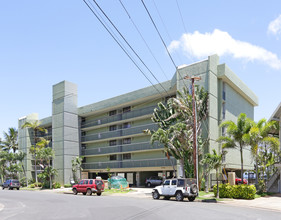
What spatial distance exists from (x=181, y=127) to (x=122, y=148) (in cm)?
2005

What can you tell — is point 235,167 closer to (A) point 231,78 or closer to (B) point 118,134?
(A) point 231,78

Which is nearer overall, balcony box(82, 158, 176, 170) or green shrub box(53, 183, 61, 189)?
balcony box(82, 158, 176, 170)

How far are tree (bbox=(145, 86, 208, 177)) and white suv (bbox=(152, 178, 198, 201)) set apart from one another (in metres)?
6.85

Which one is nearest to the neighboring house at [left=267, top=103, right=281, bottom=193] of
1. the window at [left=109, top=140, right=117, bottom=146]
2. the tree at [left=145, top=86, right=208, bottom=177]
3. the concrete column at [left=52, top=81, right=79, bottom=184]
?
the tree at [left=145, top=86, right=208, bottom=177]

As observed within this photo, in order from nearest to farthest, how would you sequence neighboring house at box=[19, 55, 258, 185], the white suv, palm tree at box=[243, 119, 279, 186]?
the white suv
palm tree at box=[243, 119, 279, 186]
neighboring house at box=[19, 55, 258, 185]

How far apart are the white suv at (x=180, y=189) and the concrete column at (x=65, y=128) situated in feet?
101

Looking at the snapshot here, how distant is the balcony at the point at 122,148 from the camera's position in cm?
4536

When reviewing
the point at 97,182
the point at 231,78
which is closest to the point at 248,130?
the point at 231,78

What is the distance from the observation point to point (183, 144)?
108 feet

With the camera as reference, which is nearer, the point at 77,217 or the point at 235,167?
the point at 77,217

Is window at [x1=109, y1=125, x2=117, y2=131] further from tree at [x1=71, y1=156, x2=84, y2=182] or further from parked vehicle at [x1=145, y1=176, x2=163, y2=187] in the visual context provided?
parked vehicle at [x1=145, y1=176, x2=163, y2=187]

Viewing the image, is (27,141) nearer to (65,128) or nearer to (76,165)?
(65,128)

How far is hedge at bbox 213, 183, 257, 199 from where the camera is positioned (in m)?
26.1

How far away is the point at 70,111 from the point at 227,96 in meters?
27.9
